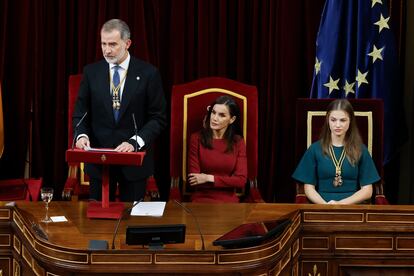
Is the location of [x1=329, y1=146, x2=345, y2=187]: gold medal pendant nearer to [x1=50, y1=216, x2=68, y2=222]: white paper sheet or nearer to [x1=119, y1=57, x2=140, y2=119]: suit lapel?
[x1=119, y1=57, x2=140, y2=119]: suit lapel

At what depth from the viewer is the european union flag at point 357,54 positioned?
5832mm

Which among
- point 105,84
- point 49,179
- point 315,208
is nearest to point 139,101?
point 105,84

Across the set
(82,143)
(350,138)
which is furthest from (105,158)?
(350,138)

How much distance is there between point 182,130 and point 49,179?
4.20 ft

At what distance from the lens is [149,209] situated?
4.40m

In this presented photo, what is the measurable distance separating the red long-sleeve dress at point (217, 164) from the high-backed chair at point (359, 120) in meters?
0.46

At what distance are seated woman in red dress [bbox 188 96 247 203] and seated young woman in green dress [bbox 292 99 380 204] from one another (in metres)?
0.40

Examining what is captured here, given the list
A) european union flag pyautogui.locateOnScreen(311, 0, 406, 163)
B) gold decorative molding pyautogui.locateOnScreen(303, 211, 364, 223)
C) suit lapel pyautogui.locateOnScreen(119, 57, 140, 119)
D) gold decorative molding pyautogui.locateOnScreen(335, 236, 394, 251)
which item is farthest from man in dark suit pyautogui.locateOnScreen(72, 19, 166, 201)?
european union flag pyautogui.locateOnScreen(311, 0, 406, 163)

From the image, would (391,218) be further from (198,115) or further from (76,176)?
(76,176)

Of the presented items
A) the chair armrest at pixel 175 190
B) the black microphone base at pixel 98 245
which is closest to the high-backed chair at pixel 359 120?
the chair armrest at pixel 175 190

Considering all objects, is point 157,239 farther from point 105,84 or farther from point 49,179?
point 49,179

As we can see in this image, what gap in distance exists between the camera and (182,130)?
216 inches

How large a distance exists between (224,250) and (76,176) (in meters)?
2.18

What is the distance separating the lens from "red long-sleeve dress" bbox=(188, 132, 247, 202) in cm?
520
